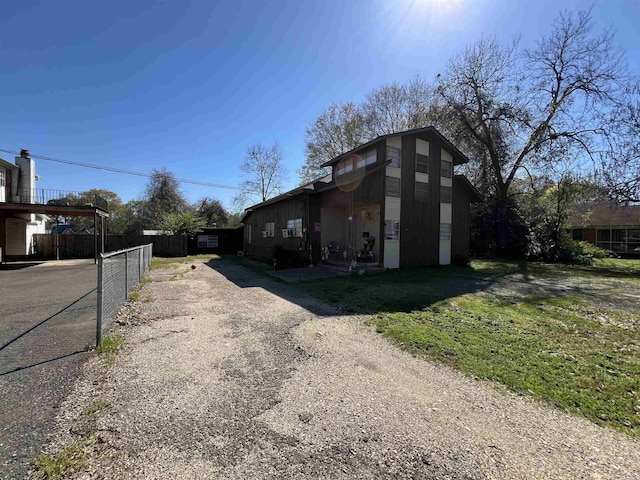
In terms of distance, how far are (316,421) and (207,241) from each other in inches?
962

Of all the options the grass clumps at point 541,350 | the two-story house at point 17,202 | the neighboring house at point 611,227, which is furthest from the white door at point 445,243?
the two-story house at point 17,202

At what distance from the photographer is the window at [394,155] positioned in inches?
496

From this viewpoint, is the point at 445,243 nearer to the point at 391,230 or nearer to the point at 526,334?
the point at 391,230

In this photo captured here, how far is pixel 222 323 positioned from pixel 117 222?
40.4 meters

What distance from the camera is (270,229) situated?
17.6m

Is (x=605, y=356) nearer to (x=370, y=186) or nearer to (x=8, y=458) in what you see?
(x=8, y=458)

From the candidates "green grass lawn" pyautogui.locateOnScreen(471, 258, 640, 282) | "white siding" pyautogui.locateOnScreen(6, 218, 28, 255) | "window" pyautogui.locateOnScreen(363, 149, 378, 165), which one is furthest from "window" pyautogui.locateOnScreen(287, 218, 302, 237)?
"white siding" pyautogui.locateOnScreen(6, 218, 28, 255)

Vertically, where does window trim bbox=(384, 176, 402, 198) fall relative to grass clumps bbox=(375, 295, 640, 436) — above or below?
above

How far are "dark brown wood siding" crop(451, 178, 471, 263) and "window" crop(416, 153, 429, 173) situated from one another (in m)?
2.44

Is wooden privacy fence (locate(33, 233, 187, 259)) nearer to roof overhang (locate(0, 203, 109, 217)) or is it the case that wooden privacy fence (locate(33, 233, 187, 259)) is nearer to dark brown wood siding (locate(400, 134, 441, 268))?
roof overhang (locate(0, 203, 109, 217))

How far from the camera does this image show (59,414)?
2586 mm

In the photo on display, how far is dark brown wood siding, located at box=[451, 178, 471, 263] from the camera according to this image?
1520 cm

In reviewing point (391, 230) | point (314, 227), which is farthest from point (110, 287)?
point (391, 230)

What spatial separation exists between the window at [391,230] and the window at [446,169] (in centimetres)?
424
